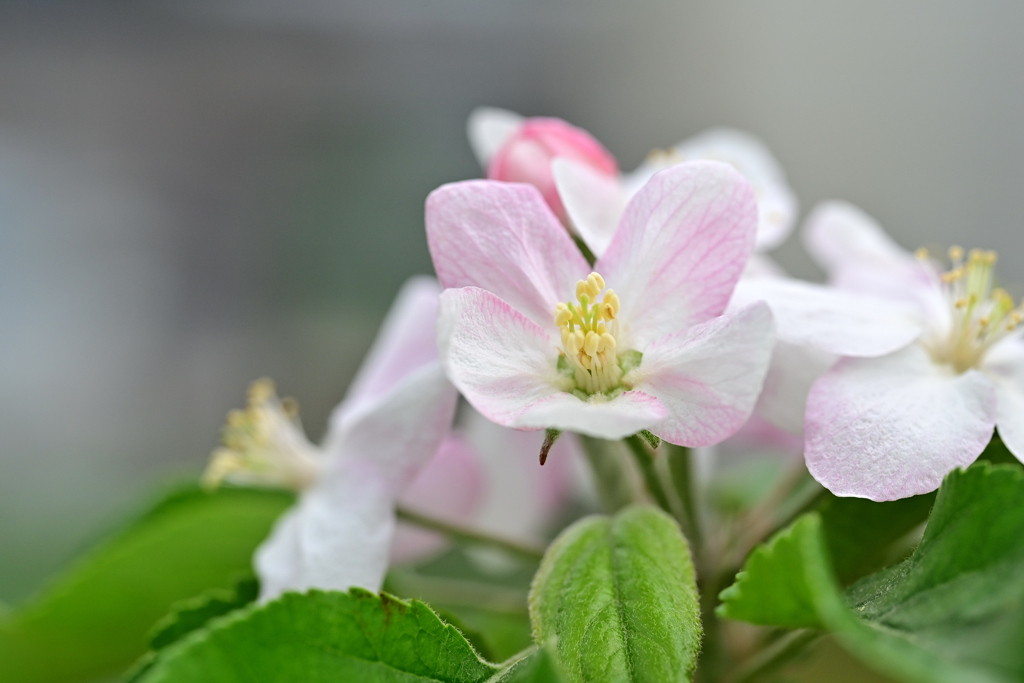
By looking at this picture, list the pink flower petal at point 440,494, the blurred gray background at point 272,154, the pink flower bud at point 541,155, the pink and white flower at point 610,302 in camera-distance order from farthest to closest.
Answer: the blurred gray background at point 272,154, the pink flower petal at point 440,494, the pink flower bud at point 541,155, the pink and white flower at point 610,302

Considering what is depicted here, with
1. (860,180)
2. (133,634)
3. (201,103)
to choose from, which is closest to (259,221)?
(201,103)

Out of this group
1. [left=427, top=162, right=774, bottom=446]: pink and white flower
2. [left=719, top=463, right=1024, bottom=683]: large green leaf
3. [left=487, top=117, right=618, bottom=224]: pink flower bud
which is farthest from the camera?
[left=487, top=117, right=618, bottom=224]: pink flower bud

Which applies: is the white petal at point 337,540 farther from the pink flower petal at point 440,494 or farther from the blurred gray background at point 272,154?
the blurred gray background at point 272,154

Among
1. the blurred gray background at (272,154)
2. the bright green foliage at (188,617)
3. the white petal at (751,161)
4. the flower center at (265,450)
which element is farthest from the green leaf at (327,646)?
the blurred gray background at (272,154)

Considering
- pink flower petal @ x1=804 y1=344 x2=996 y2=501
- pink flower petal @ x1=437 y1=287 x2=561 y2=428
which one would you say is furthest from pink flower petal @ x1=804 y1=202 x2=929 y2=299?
pink flower petal @ x1=437 y1=287 x2=561 y2=428

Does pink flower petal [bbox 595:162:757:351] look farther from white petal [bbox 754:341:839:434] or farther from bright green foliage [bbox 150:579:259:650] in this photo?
bright green foliage [bbox 150:579:259:650]

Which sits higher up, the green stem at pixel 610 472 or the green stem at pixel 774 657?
the green stem at pixel 610 472

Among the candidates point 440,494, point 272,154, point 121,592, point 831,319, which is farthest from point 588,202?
point 272,154
